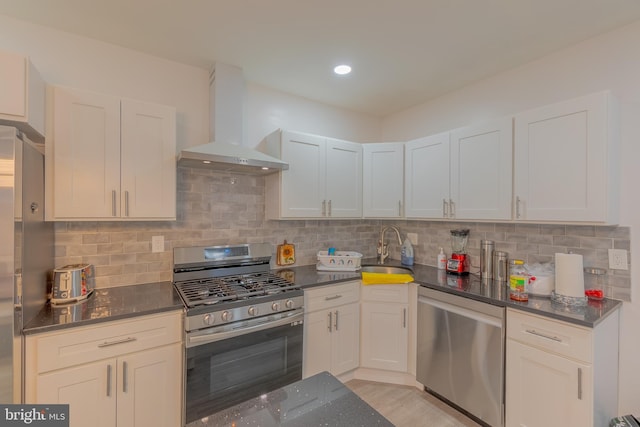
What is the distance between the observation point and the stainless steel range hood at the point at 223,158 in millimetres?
1950

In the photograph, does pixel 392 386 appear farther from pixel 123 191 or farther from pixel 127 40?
pixel 127 40

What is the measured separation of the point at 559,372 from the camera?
5.28 ft

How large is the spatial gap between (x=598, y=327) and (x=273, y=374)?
1.95 meters

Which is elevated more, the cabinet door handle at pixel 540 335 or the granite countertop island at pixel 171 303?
the granite countertop island at pixel 171 303

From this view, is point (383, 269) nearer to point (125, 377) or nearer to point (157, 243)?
point (157, 243)

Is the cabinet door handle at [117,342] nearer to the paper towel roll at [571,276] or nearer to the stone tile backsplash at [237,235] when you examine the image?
the stone tile backsplash at [237,235]

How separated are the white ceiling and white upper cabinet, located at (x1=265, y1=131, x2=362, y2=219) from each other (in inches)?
23.1

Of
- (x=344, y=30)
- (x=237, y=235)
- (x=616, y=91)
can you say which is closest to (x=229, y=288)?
(x=237, y=235)

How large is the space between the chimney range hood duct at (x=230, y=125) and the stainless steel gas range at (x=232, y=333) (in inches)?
29.9

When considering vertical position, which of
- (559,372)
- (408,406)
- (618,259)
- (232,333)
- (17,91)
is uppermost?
(17,91)

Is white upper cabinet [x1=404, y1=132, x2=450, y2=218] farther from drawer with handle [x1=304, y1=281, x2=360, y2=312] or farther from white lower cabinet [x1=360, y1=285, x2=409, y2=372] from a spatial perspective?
drawer with handle [x1=304, y1=281, x2=360, y2=312]

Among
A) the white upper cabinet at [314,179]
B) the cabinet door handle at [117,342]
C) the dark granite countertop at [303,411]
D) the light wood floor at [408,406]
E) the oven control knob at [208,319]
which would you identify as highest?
the white upper cabinet at [314,179]

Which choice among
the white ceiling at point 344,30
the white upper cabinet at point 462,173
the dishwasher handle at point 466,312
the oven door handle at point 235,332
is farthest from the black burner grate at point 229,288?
the white ceiling at point 344,30

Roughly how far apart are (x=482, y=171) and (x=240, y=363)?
7.48ft
